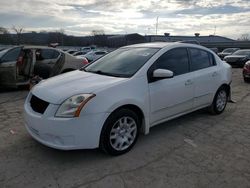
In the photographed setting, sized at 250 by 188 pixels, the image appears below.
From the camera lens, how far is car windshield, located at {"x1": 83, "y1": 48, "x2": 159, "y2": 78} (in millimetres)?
4250

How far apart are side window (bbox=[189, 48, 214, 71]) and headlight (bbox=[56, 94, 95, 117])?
2.42 meters

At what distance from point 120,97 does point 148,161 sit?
37.5 inches

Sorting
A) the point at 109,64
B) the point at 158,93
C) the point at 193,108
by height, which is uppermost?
the point at 109,64

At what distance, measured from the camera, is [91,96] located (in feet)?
11.4

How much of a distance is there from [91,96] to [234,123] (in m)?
3.25

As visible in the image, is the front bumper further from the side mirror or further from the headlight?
the side mirror

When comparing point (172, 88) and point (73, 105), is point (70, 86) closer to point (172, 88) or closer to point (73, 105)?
point (73, 105)

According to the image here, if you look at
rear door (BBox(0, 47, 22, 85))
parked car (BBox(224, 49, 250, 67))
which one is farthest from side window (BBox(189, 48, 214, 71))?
parked car (BBox(224, 49, 250, 67))

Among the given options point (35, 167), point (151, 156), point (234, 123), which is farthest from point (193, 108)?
point (35, 167)

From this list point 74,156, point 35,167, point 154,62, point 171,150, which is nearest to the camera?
point 35,167

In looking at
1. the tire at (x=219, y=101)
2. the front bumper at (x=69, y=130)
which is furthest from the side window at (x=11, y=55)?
the tire at (x=219, y=101)

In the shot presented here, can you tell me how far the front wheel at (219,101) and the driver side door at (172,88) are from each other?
0.95 metres

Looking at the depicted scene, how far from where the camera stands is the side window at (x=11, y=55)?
27.8 feet

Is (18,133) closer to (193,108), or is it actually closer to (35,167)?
(35,167)
